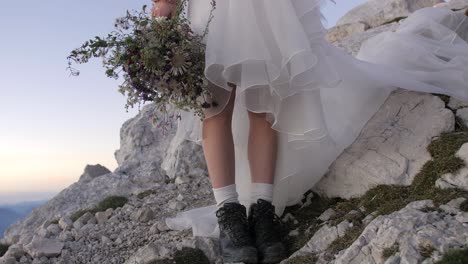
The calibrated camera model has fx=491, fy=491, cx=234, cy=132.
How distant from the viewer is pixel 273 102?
450cm

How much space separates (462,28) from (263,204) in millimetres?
4508

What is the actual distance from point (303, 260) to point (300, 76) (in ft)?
5.01

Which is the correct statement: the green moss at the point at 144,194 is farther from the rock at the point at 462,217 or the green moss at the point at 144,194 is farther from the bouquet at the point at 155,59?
the rock at the point at 462,217

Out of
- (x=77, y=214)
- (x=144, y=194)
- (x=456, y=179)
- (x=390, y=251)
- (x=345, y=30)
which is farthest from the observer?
(x=345, y=30)

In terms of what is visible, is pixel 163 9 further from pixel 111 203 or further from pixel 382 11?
pixel 382 11

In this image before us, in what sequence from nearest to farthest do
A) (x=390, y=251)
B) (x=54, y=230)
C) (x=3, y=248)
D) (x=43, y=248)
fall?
(x=390, y=251) < (x=43, y=248) < (x=54, y=230) < (x=3, y=248)

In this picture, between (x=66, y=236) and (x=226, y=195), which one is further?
(x=66, y=236)

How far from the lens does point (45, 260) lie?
579 cm

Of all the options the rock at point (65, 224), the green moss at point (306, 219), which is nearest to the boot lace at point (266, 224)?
the green moss at point (306, 219)

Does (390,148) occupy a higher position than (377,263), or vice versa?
(390,148)

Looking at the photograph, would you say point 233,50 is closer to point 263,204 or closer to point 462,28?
point 263,204

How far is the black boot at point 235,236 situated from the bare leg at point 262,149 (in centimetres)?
37

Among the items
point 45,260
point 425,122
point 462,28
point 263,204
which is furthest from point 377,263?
point 462,28

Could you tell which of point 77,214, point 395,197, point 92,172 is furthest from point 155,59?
point 92,172
